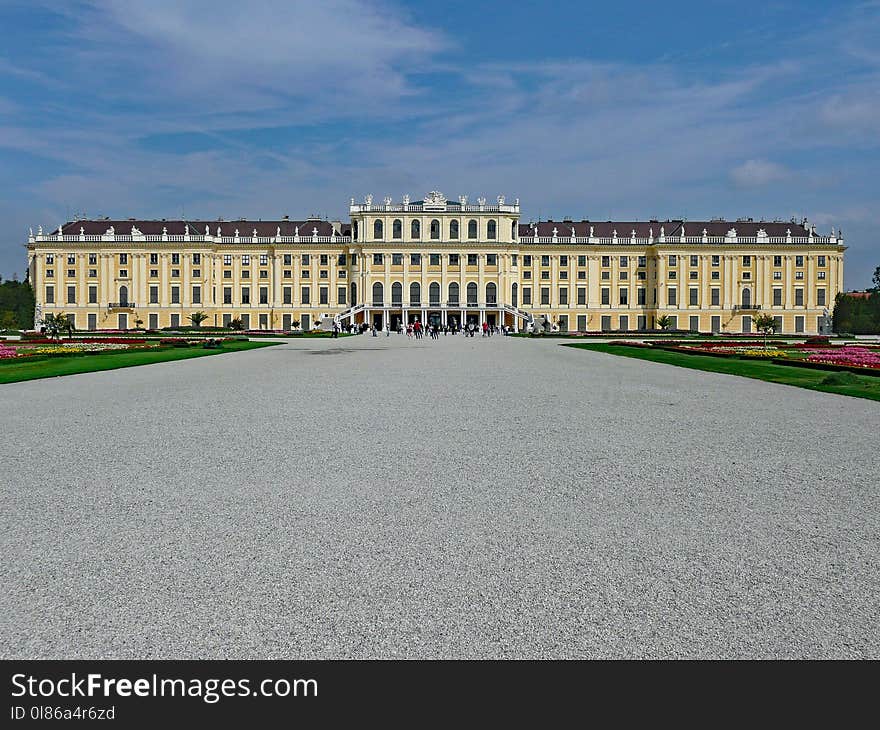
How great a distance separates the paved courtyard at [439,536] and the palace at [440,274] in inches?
3312

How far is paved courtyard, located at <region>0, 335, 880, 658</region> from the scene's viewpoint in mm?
3748

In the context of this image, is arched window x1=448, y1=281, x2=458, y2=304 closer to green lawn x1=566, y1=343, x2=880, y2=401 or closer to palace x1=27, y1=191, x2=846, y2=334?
palace x1=27, y1=191, x2=846, y2=334

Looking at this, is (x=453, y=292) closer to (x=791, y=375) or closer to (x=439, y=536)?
(x=791, y=375)

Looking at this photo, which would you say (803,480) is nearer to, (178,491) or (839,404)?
(178,491)

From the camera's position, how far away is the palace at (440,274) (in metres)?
94.5

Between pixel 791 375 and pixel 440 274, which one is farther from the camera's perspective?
pixel 440 274

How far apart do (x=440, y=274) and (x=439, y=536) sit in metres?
92.8

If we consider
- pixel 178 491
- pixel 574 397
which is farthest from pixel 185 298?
pixel 178 491

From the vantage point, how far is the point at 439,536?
5383 mm

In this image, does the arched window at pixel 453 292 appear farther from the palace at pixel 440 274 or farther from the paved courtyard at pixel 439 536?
the paved courtyard at pixel 439 536

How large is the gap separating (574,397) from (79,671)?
11939 millimetres

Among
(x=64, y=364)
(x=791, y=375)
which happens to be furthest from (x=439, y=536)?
(x=64, y=364)

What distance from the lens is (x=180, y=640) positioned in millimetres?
3645

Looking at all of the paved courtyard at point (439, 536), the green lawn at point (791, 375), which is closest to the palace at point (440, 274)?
the green lawn at point (791, 375)
